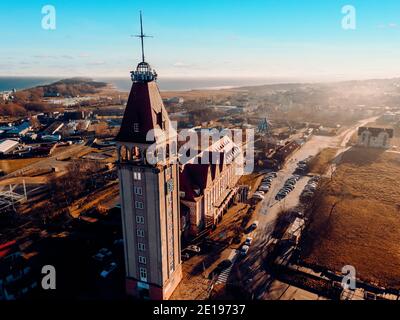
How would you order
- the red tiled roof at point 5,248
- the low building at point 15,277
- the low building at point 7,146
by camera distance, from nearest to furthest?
the low building at point 15,277
the red tiled roof at point 5,248
the low building at point 7,146

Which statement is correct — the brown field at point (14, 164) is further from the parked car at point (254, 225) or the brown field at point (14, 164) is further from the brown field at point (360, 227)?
the brown field at point (360, 227)

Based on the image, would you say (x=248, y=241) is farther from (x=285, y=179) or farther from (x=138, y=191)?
(x=285, y=179)

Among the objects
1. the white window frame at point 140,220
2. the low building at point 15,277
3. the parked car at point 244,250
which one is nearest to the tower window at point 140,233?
the white window frame at point 140,220

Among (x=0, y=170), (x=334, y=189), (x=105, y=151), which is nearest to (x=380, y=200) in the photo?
(x=334, y=189)

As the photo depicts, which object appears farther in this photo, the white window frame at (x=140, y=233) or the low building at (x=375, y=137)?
the low building at (x=375, y=137)

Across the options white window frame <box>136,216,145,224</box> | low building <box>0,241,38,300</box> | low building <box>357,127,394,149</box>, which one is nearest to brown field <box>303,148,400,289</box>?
white window frame <box>136,216,145,224</box>

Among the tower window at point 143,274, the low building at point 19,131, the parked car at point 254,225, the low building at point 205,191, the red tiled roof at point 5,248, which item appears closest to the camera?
the tower window at point 143,274

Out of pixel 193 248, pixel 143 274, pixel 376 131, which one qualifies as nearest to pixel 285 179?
pixel 193 248
